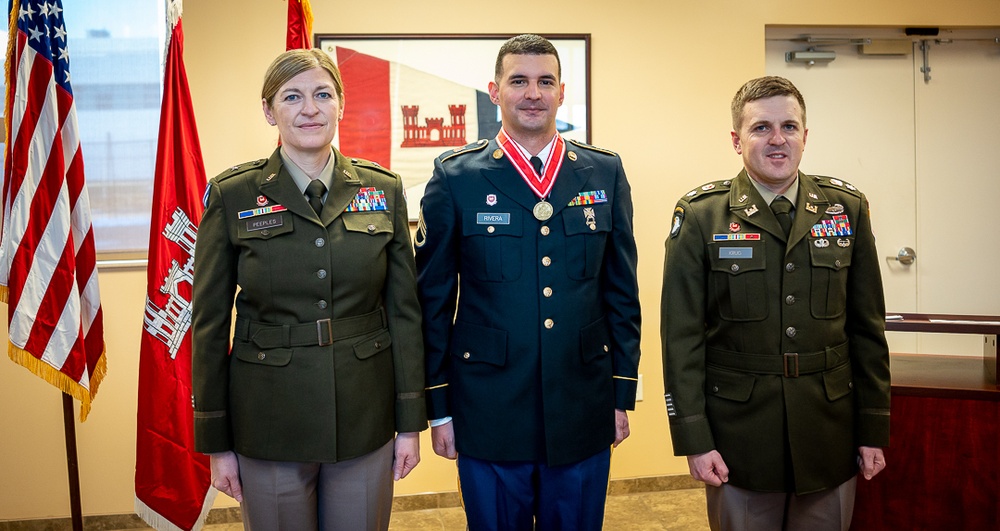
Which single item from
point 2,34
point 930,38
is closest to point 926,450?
point 930,38

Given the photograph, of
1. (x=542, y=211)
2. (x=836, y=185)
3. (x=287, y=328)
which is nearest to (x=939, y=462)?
(x=836, y=185)

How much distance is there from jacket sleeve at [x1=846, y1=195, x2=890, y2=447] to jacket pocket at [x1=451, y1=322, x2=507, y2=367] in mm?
889

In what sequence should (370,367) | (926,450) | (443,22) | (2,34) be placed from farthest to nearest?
1. (443,22)
2. (2,34)
3. (926,450)
4. (370,367)

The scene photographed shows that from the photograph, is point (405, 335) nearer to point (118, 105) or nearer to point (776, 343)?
point (776, 343)

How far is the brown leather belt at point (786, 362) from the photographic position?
1.92 m

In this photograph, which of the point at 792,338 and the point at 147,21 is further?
the point at 147,21

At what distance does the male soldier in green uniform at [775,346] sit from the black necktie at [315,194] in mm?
882

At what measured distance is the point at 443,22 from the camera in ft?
11.7

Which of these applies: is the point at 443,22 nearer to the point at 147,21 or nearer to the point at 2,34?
the point at 147,21

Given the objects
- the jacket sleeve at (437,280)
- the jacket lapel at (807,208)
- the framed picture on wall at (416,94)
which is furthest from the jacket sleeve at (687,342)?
the framed picture on wall at (416,94)

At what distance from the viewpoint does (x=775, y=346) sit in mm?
1939

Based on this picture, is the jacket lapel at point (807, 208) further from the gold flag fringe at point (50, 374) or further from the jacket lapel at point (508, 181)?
the gold flag fringe at point (50, 374)

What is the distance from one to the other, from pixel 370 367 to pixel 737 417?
2.94 ft

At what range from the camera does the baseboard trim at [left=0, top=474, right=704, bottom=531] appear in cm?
346
